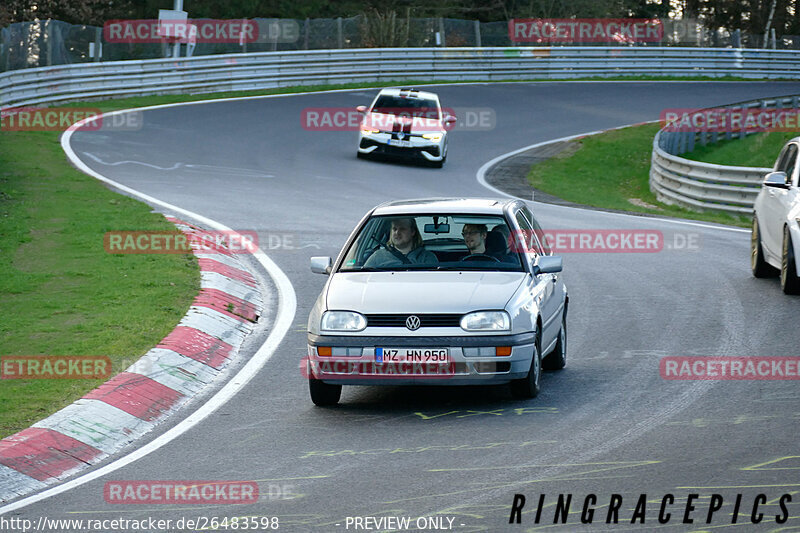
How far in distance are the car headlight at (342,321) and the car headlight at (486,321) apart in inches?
28.2

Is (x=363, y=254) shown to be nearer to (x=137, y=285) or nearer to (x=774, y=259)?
(x=137, y=285)

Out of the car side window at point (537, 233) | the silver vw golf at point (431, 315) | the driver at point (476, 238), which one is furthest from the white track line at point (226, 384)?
the car side window at point (537, 233)

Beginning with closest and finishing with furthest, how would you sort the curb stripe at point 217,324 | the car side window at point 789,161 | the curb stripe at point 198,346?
the curb stripe at point 198,346, the curb stripe at point 217,324, the car side window at point 789,161

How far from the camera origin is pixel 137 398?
8898mm

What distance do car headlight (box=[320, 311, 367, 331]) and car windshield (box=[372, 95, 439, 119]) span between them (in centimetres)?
2073

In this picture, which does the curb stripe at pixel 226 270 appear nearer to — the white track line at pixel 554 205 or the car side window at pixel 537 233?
the car side window at pixel 537 233

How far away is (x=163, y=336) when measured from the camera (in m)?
10.7

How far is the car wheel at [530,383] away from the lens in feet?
29.2

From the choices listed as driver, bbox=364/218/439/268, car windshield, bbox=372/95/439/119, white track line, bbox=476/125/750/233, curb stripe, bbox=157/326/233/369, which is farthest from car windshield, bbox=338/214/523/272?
car windshield, bbox=372/95/439/119

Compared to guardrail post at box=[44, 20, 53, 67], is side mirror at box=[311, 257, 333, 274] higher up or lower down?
lower down

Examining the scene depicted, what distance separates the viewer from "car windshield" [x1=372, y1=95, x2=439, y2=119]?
29266mm

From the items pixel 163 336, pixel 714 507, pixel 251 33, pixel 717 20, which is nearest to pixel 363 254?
pixel 163 336

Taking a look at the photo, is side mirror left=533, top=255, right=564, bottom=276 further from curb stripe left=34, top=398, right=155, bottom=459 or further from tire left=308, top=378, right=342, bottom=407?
curb stripe left=34, top=398, right=155, bottom=459

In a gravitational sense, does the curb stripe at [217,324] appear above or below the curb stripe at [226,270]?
above
